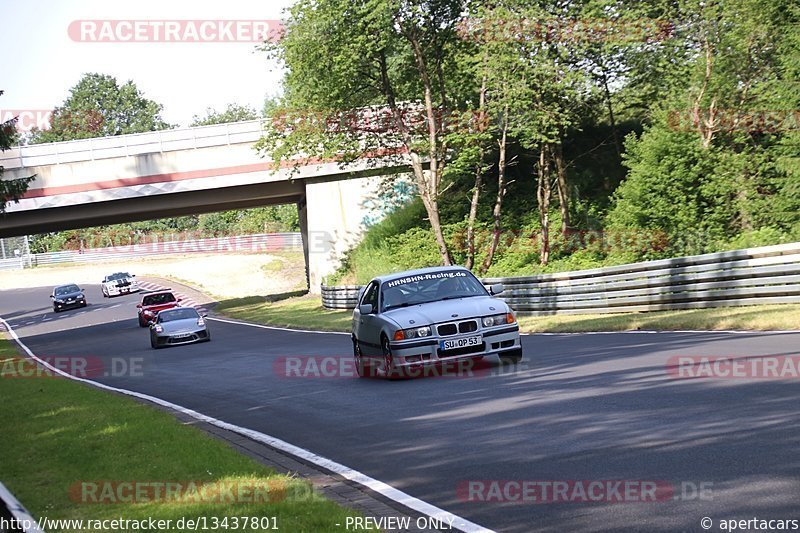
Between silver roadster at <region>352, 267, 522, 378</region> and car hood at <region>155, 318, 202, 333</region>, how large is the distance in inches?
644

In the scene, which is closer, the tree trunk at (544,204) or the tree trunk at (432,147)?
the tree trunk at (432,147)

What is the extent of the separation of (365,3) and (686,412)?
95.8 feet

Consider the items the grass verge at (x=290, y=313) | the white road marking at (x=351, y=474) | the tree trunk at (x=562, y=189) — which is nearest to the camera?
the white road marking at (x=351, y=474)

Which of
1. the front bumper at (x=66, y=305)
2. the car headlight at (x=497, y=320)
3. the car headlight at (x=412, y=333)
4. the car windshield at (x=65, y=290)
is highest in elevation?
the car headlight at (x=497, y=320)

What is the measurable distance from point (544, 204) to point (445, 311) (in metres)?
26.5

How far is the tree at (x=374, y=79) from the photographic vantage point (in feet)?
118

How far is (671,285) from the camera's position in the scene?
22.5m

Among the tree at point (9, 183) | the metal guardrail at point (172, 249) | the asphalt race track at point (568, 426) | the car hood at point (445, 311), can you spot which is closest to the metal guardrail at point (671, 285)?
the asphalt race track at point (568, 426)

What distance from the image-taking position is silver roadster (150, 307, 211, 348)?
30969 millimetres

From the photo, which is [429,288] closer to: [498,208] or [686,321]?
[686,321]

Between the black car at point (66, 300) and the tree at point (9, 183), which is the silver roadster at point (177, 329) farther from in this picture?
the black car at point (66, 300)

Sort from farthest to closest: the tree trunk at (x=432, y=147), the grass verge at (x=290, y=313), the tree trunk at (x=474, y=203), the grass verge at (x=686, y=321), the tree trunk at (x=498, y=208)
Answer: the tree trunk at (x=498, y=208) → the tree trunk at (x=432, y=147) → the tree trunk at (x=474, y=203) → the grass verge at (x=290, y=313) → the grass verge at (x=686, y=321)

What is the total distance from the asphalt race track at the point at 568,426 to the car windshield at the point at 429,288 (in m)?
1.17

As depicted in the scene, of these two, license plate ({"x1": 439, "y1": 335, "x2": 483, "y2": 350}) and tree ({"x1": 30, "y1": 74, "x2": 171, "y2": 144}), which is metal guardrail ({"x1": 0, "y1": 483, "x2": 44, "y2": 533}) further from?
tree ({"x1": 30, "y1": 74, "x2": 171, "y2": 144})
